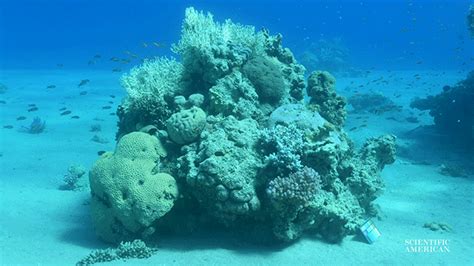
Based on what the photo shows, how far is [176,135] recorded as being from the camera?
7531mm

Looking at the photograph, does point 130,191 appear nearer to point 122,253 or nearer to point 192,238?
point 122,253

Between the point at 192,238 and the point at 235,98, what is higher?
the point at 235,98

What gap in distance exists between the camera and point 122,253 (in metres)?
6.70

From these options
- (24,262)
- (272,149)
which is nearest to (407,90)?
(272,149)

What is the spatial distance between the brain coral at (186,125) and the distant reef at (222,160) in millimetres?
20

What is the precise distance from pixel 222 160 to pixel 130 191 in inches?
71.3

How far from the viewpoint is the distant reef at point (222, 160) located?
6609 millimetres

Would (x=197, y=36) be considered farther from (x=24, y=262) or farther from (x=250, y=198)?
(x=24, y=262)

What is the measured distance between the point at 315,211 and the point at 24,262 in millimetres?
5249

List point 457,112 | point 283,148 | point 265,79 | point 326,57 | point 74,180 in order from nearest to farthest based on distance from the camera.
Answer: point 283,148, point 265,79, point 74,180, point 457,112, point 326,57

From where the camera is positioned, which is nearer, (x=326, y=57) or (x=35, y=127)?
(x=35, y=127)
